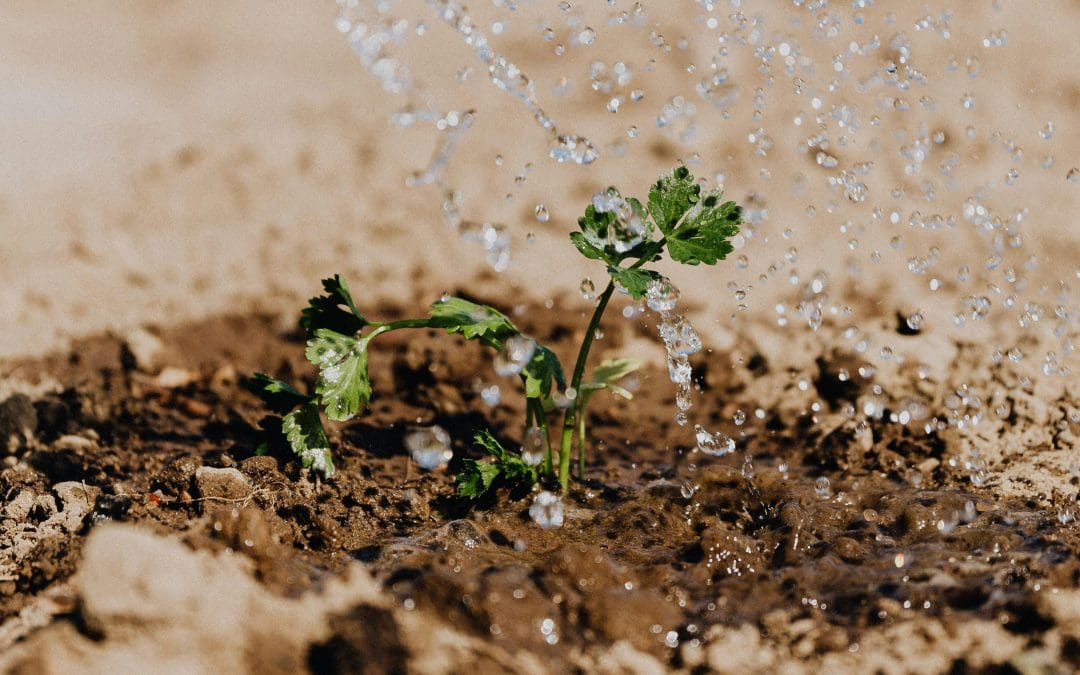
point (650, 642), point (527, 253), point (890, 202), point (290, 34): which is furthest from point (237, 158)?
point (650, 642)

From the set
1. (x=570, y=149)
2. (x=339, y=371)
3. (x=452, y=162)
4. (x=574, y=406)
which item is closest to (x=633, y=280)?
(x=574, y=406)

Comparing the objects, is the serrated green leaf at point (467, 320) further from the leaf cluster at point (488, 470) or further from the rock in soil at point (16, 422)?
the rock in soil at point (16, 422)

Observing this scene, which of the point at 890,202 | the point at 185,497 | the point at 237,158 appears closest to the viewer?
the point at 185,497

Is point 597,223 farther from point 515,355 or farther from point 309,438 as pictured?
point 309,438

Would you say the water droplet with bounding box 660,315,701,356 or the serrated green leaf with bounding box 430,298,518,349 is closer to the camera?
the serrated green leaf with bounding box 430,298,518,349

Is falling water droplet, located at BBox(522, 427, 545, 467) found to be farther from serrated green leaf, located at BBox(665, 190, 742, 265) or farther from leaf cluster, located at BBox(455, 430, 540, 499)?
serrated green leaf, located at BBox(665, 190, 742, 265)

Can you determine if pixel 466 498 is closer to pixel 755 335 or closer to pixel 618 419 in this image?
pixel 618 419

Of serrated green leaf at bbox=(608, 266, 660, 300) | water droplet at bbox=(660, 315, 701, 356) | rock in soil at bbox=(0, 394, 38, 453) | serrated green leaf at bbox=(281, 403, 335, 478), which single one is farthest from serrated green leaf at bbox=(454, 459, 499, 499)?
rock in soil at bbox=(0, 394, 38, 453)
